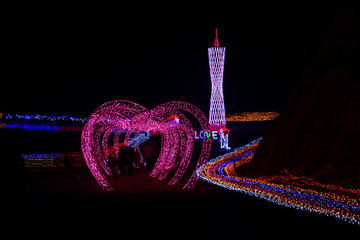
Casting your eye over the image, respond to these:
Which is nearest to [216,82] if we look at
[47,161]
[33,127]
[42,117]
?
[42,117]

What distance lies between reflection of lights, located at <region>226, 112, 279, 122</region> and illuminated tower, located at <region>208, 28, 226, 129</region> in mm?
5802

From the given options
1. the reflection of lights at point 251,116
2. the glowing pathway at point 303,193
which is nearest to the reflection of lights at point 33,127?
the glowing pathway at point 303,193

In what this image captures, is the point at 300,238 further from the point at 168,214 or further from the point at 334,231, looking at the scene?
the point at 168,214

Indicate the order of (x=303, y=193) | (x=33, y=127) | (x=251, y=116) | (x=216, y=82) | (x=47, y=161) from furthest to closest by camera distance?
(x=251, y=116)
(x=216, y=82)
(x=33, y=127)
(x=47, y=161)
(x=303, y=193)

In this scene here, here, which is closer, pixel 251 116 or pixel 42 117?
pixel 42 117

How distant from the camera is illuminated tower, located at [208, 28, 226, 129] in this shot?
3419cm

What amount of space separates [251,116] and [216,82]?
10.4 m

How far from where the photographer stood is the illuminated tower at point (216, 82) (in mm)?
34188

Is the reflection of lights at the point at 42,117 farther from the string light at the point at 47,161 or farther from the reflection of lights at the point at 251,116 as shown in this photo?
the reflection of lights at the point at 251,116

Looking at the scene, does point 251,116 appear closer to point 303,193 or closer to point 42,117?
Result: point 42,117

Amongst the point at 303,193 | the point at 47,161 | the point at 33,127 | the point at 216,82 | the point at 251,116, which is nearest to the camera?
the point at 303,193

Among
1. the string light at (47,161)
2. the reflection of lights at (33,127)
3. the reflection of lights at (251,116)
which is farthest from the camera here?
the reflection of lights at (251,116)

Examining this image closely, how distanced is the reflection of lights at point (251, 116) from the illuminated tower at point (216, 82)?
5802 mm

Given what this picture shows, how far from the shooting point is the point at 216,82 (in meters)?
35.2
